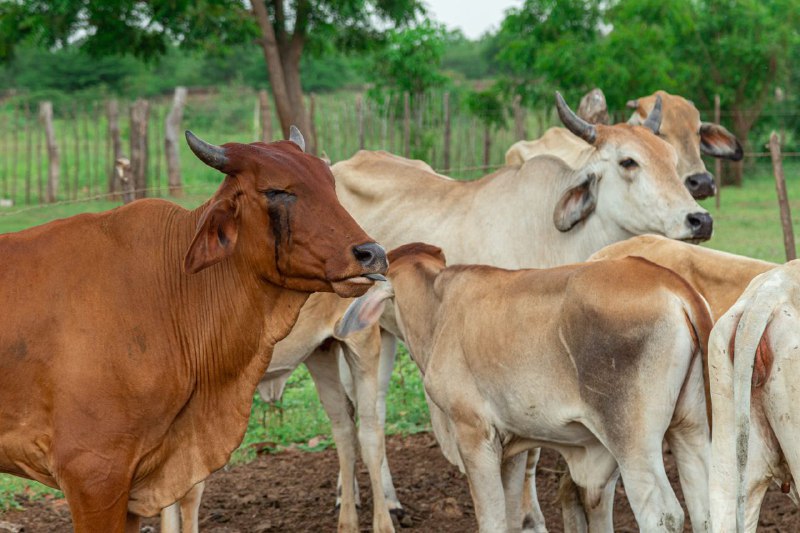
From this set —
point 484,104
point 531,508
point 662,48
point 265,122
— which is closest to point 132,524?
point 531,508

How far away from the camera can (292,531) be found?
17.9ft

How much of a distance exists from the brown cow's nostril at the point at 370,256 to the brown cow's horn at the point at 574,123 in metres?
2.34

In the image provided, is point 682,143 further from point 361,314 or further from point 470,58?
point 470,58

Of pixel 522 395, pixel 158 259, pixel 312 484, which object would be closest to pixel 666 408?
pixel 522 395

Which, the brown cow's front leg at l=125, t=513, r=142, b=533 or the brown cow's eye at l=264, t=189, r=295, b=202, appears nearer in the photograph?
the brown cow's eye at l=264, t=189, r=295, b=202

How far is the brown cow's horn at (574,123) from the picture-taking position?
5484mm

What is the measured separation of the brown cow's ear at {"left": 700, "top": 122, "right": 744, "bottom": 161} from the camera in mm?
7055

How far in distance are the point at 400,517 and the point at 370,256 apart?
8.54ft

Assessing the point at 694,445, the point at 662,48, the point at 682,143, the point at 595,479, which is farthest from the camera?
the point at 662,48

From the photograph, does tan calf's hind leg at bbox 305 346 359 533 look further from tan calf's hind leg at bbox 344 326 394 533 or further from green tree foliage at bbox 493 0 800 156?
green tree foliage at bbox 493 0 800 156

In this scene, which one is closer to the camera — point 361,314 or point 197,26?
point 361,314

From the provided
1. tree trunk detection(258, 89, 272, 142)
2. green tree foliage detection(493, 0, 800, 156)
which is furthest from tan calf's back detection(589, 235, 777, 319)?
green tree foliage detection(493, 0, 800, 156)

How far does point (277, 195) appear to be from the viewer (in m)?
3.46

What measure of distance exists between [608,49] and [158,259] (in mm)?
15538
